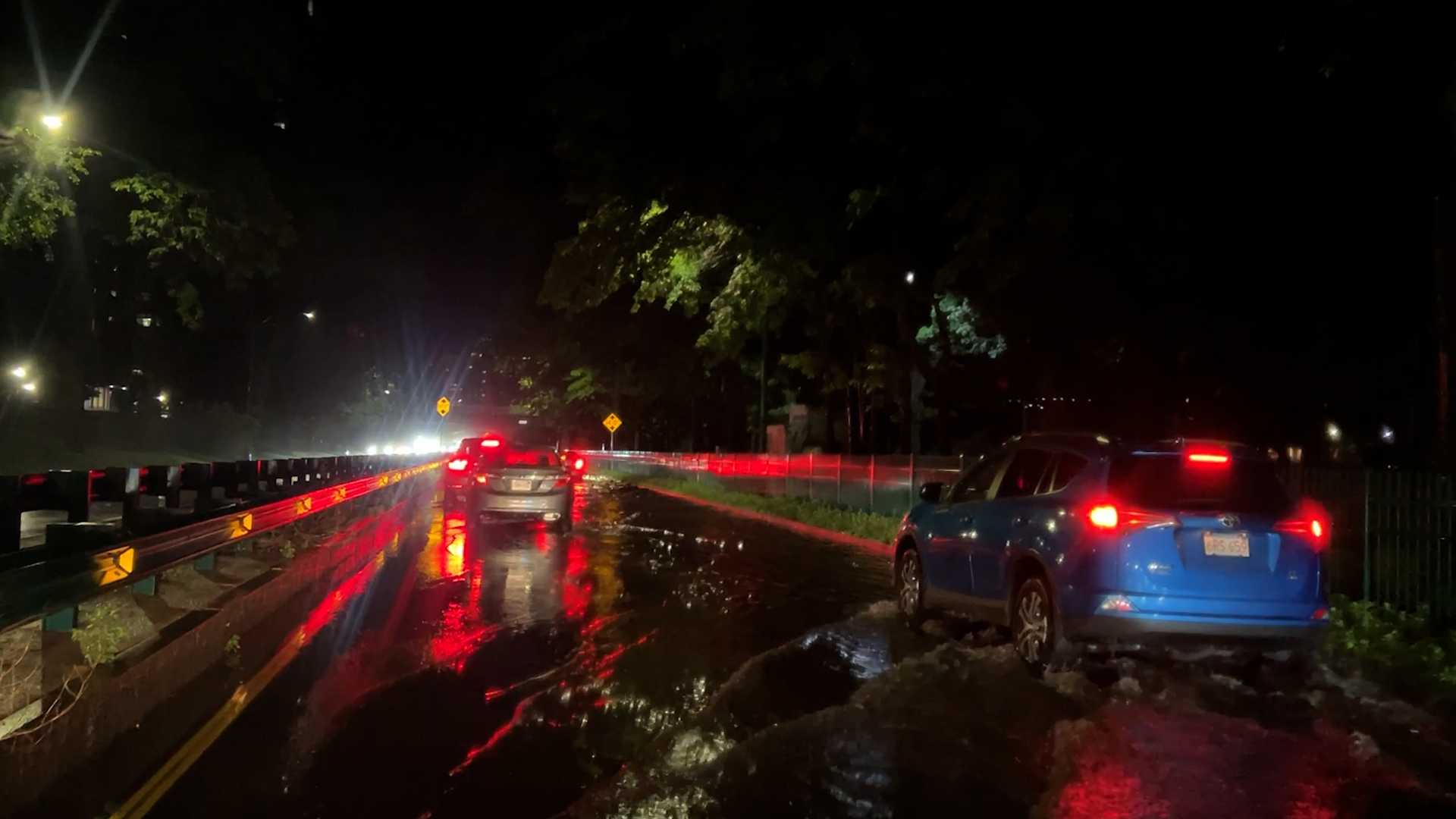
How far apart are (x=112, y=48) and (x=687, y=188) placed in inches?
367

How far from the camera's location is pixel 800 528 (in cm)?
2231

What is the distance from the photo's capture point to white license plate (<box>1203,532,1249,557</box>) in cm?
755

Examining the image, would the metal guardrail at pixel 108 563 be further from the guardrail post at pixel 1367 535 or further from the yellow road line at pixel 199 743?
the guardrail post at pixel 1367 535

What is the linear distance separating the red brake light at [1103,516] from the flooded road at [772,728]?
109 cm

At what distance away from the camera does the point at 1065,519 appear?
7852mm

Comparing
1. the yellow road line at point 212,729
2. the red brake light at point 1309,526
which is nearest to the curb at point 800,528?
the red brake light at point 1309,526

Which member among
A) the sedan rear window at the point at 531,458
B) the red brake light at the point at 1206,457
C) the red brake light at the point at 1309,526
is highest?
the red brake light at the point at 1206,457

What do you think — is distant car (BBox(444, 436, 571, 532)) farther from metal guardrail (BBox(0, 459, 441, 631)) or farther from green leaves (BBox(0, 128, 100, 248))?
green leaves (BBox(0, 128, 100, 248))

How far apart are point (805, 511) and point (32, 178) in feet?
48.2

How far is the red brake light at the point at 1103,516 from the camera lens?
755cm

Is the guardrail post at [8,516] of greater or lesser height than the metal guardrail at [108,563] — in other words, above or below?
above

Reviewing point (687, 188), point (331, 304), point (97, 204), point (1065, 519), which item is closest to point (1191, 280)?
point (687, 188)

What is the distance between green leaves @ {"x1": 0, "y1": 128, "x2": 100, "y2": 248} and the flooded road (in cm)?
904

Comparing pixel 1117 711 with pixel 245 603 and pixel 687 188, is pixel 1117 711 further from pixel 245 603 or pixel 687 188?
pixel 687 188
